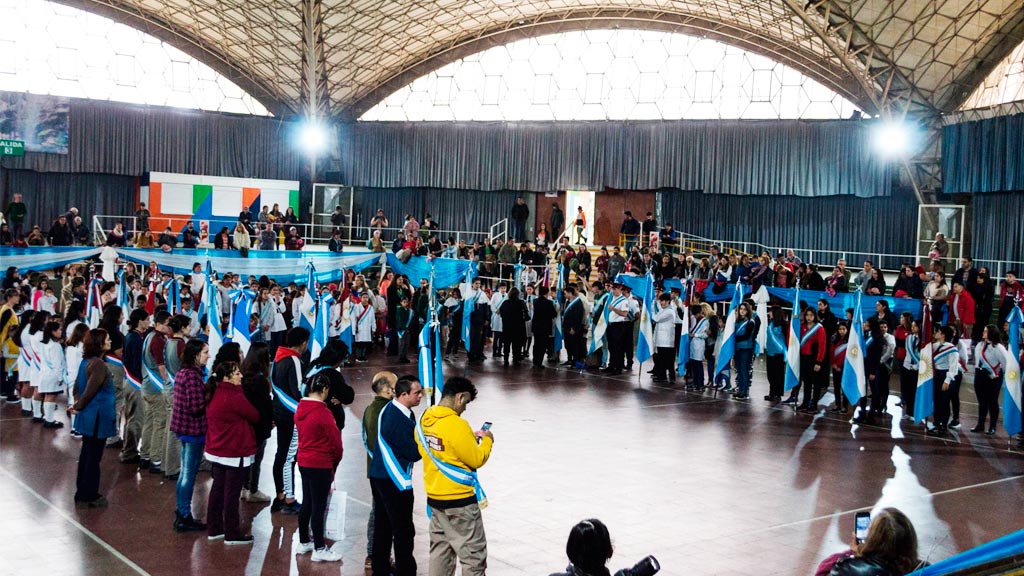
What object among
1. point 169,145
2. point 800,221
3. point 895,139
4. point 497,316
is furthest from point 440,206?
point 497,316

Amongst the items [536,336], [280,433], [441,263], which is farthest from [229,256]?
[280,433]

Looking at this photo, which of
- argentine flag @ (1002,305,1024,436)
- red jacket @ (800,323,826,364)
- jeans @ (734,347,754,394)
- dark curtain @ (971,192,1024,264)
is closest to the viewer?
argentine flag @ (1002,305,1024,436)

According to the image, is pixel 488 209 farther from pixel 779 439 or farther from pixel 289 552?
pixel 289 552

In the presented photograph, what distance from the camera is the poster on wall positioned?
3156cm

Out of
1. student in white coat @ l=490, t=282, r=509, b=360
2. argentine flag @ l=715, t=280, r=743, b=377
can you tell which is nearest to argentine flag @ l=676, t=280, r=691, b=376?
argentine flag @ l=715, t=280, r=743, b=377

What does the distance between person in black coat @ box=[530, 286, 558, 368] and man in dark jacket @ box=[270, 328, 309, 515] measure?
10363 millimetres

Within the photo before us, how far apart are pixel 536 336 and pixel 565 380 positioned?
1.97 m

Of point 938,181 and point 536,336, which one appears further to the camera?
point 938,181

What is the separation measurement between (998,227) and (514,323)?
50.5 feet

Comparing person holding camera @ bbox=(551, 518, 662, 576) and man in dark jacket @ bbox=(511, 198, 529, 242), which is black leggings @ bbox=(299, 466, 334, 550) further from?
man in dark jacket @ bbox=(511, 198, 529, 242)

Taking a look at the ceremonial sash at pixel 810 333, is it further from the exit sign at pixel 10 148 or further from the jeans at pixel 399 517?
the exit sign at pixel 10 148

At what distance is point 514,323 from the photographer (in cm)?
1956

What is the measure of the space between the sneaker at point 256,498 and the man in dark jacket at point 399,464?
9.34 feet

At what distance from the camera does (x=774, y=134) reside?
1265 inches
